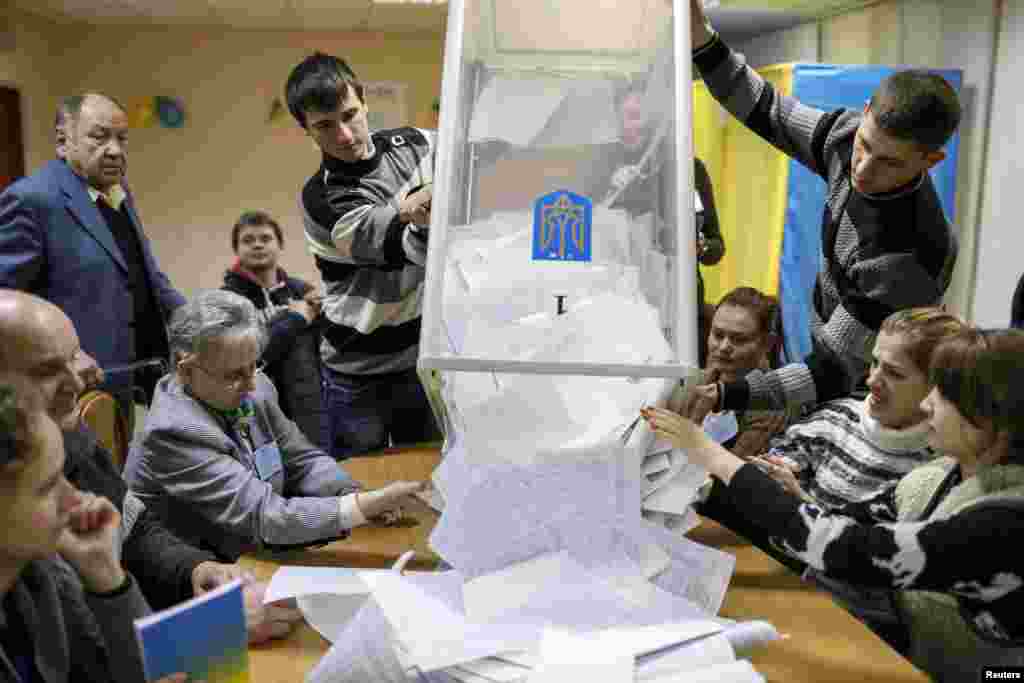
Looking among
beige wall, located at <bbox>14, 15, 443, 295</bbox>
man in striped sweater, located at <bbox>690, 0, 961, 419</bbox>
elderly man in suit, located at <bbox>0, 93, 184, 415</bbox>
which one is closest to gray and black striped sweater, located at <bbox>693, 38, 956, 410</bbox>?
man in striped sweater, located at <bbox>690, 0, 961, 419</bbox>

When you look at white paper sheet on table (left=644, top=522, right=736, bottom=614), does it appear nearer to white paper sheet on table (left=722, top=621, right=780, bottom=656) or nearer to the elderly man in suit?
white paper sheet on table (left=722, top=621, right=780, bottom=656)

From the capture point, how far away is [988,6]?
3.71m

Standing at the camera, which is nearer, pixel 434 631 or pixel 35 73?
pixel 434 631

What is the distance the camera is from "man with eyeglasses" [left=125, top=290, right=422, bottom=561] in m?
1.39

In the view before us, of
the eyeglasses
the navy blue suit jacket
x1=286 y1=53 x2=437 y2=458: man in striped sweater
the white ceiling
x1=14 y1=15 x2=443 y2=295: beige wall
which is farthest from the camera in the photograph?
x1=14 y1=15 x2=443 y2=295: beige wall

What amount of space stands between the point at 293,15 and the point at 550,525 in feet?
19.0

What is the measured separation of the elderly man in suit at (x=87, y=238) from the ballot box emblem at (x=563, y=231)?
6.71 feet

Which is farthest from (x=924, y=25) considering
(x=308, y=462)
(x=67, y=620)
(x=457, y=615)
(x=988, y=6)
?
(x=67, y=620)

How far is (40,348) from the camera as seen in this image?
1145 mm

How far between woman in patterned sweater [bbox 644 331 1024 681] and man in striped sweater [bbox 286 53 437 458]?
0.94 metres

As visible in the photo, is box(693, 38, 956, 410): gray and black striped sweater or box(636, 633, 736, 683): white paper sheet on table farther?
box(693, 38, 956, 410): gray and black striped sweater

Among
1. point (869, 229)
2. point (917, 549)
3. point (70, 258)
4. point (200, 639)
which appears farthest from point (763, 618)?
point (70, 258)

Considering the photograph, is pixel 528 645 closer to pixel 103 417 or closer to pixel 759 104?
pixel 103 417

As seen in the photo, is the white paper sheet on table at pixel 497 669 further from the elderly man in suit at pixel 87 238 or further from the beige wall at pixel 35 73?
the beige wall at pixel 35 73
